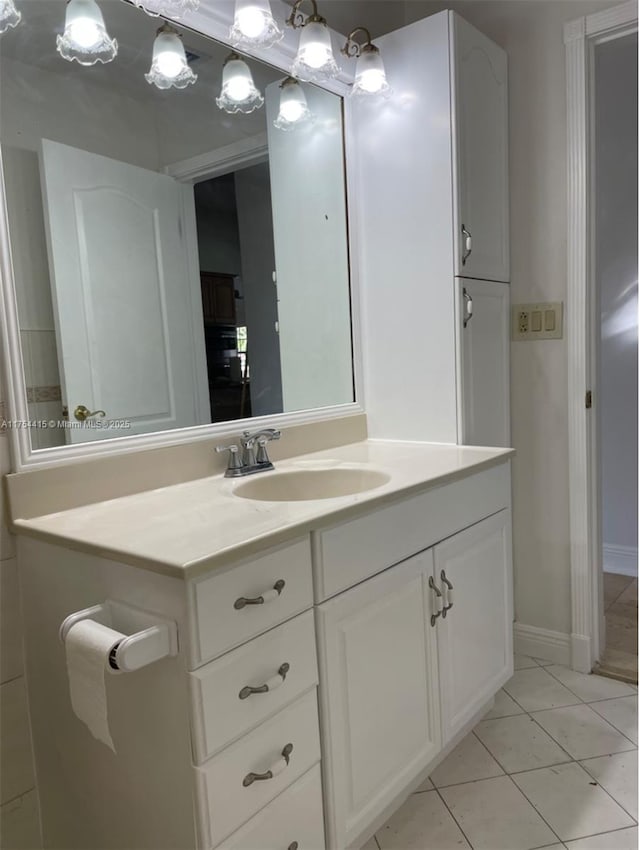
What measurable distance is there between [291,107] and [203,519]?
135cm

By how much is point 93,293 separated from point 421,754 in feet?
4.31

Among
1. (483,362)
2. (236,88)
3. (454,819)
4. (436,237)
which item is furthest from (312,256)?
(454,819)

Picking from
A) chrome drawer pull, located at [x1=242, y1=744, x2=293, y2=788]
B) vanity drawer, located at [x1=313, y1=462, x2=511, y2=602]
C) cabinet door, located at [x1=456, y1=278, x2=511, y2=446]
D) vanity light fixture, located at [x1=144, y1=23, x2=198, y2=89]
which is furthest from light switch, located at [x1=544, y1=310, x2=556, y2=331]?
chrome drawer pull, located at [x1=242, y1=744, x2=293, y2=788]

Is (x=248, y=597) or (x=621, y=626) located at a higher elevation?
(x=248, y=597)

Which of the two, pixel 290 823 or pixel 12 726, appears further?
pixel 12 726

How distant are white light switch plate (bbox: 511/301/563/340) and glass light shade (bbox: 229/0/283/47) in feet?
3.64

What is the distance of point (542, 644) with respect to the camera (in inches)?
84.6

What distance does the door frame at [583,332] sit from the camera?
6.11 feet

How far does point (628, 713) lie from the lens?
1834 millimetres

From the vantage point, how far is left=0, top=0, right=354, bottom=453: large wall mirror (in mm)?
1263

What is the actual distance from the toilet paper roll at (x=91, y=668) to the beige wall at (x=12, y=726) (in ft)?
1.04

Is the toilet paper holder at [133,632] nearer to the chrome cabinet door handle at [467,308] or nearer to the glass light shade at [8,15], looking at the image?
the glass light shade at [8,15]

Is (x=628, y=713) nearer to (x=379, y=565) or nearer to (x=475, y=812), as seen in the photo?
(x=475, y=812)

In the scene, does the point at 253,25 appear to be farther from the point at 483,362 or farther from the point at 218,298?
the point at 483,362
